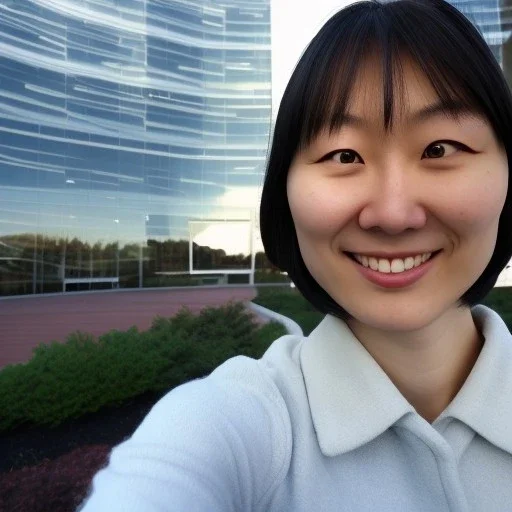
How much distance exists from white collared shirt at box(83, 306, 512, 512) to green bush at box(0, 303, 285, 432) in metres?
3.27

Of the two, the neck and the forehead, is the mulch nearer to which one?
the neck

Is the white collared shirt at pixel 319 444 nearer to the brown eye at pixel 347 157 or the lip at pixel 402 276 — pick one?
the lip at pixel 402 276

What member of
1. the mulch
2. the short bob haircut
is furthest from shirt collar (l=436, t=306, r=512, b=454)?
the mulch

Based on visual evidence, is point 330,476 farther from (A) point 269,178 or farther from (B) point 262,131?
(B) point 262,131

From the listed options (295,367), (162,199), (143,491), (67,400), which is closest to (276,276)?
(162,199)

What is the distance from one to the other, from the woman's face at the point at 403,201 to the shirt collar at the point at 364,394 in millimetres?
167

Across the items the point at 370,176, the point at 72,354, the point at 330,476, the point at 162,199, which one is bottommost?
the point at 72,354

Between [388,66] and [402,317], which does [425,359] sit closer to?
[402,317]

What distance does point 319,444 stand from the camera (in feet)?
3.24

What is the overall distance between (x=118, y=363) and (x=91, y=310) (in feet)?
5.29

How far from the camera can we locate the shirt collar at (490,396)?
1.04 m

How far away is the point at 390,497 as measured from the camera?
968mm

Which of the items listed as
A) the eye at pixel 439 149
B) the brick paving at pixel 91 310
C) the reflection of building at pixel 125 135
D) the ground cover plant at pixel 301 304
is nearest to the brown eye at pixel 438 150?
the eye at pixel 439 149

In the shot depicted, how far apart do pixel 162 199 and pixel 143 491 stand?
17.4 ft
